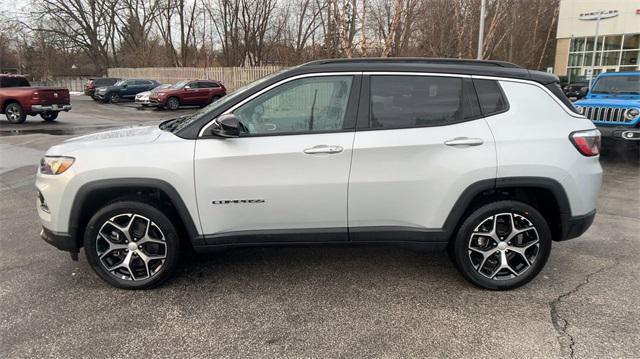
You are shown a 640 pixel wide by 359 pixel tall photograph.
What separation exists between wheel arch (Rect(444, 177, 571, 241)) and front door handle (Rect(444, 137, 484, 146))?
0.30 metres

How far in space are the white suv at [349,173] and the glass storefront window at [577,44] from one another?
38.8 meters

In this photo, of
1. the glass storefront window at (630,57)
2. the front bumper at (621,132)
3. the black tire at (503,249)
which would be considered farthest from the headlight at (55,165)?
the glass storefront window at (630,57)

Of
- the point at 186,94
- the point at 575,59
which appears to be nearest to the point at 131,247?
the point at 186,94

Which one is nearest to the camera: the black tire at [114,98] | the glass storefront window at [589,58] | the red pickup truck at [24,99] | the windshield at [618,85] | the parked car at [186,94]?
the windshield at [618,85]

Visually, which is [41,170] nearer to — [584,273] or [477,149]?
[477,149]

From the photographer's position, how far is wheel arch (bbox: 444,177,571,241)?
3.37m

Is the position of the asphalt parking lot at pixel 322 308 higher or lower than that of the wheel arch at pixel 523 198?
lower

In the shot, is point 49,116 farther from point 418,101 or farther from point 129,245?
point 418,101

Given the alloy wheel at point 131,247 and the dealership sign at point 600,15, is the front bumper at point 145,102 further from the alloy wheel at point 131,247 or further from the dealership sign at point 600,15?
the dealership sign at point 600,15

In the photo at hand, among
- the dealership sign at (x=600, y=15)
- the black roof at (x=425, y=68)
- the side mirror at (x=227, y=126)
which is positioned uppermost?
the dealership sign at (x=600, y=15)

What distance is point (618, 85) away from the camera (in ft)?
33.0

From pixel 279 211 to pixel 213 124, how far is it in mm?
841

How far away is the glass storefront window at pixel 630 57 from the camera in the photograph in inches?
1246

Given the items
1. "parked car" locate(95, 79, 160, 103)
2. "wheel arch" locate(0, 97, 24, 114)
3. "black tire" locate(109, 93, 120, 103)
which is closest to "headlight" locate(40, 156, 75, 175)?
"wheel arch" locate(0, 97, 24, 114)
